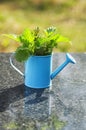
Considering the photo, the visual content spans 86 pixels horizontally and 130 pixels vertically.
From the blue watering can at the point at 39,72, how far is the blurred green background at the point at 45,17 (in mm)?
2770

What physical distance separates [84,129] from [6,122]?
246 millimetres

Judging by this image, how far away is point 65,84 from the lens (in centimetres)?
161

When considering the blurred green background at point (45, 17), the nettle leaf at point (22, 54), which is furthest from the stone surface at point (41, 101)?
the blurred green background at point (45, 17)

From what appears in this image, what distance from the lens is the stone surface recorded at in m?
1.30

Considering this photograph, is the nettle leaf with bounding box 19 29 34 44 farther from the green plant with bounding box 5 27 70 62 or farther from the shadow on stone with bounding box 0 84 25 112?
the shadow on stone with bounding box 0 84 25 112

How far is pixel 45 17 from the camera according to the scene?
5535 mm

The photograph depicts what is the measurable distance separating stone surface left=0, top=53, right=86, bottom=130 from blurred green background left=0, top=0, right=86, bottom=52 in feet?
8.71

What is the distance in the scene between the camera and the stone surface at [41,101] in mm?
1302

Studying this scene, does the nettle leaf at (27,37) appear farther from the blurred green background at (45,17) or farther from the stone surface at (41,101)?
the blurred green background at (45,17)

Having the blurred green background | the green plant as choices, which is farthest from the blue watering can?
the blurred green background

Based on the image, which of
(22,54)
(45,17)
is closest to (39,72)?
(22,54)

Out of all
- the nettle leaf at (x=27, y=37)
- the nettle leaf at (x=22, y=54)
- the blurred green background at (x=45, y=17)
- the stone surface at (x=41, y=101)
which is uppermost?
the nettle leaf at (x=27, y=37)

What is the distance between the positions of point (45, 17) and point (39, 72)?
4.08 m

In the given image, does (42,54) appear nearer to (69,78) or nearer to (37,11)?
(69,78)
